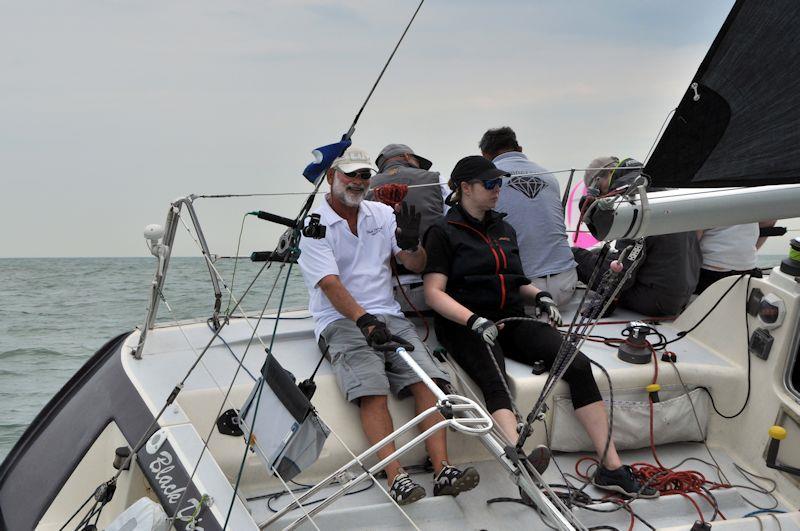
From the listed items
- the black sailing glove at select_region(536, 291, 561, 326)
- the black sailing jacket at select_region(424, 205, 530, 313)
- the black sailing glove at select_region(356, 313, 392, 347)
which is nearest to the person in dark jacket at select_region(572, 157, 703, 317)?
the black sailing glove at select_region(536, 291, 561, 326)

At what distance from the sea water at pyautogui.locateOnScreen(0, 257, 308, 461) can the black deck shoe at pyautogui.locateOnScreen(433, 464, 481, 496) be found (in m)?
1.36

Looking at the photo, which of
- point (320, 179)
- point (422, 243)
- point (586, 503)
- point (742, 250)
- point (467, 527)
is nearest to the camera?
point (320, 179)

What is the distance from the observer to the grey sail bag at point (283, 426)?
6.93 ft

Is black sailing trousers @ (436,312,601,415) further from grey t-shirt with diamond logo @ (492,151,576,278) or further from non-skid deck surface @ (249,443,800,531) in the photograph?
grey t-shirt with diamond logo @ (492,151,576,278)

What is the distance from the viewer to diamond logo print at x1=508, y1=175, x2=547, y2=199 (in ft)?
12.0

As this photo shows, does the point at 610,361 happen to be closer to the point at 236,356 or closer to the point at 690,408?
the point at 690,408

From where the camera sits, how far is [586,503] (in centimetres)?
265

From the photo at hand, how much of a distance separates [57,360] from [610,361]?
17.8 feet

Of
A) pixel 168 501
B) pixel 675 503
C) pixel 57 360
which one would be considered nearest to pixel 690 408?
pixel 675 503

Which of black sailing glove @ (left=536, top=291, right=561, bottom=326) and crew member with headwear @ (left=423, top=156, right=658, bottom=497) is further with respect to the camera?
black sailing glove @ (left=536, top=291, right=561, bottom=326)

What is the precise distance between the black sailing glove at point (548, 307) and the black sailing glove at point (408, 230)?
609 millimetres

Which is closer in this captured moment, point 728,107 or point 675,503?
point 728,107

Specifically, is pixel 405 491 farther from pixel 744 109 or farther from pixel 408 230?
pixel 744 109

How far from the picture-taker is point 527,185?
12.1 ft
